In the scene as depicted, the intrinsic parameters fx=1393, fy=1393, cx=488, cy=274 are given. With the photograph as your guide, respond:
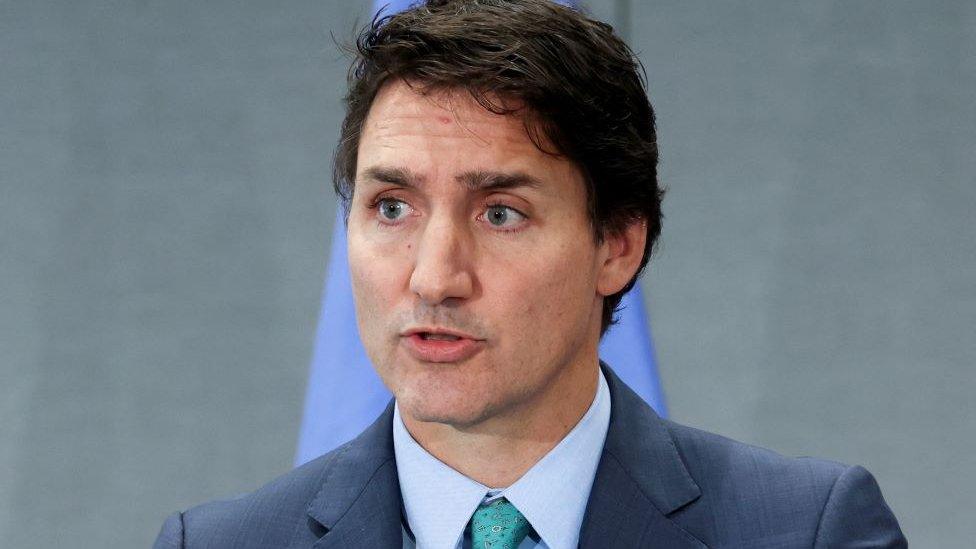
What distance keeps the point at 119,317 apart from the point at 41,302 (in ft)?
0.64

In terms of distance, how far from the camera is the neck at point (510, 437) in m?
1.57

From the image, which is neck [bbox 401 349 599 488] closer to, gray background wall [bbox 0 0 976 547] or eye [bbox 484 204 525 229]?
eye [bbox 484 204 525 229]

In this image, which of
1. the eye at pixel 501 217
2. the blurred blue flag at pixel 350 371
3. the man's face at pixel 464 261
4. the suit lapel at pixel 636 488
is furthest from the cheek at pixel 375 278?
the blurred blue flag at pixel 350 371

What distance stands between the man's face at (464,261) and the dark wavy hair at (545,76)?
0.03 metres

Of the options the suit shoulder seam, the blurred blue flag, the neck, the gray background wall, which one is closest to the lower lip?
the neck

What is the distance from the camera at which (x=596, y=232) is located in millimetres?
1613

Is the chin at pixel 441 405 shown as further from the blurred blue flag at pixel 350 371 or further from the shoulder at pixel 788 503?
the blurred blue flag at pixel 350 371

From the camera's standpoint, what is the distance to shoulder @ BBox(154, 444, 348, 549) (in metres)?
1.64

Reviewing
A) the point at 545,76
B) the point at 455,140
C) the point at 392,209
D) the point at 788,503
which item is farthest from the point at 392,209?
the point at 788,503

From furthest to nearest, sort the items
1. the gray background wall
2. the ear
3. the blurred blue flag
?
the gray background wall
the blurred blue flag
the ear

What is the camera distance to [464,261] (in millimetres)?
1479

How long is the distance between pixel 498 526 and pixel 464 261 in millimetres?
309

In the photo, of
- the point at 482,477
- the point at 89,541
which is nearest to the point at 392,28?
the point at 482,477

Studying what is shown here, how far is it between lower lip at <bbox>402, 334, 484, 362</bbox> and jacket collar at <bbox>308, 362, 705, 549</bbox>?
A: 9.1 inches
